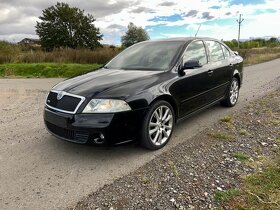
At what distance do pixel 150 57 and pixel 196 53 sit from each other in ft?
2.85

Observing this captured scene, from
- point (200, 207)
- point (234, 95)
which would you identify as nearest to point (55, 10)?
point (234, 95)

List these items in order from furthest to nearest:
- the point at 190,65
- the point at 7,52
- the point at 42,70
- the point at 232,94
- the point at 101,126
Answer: the point at 7,52 → the point at 42,70 → the point at 232,94 → the point at 190,65 → the point at 101,126

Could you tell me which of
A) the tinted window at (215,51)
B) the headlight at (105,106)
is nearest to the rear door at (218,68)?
the tinted window at (215,51)

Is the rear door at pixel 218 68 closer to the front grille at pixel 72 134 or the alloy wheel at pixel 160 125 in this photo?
the alloy wheel at pixel 160 125

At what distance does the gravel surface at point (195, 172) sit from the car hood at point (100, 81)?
44.5 inches

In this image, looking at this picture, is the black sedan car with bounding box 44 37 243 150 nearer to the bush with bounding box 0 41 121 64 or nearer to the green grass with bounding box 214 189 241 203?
the green grass with bounding box 214 189 241 203

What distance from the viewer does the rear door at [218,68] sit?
535 cm

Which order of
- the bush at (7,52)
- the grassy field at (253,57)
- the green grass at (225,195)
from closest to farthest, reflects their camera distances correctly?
the green grass at (225,195) < the bush at (7,52) < the grassy field at (253,57)

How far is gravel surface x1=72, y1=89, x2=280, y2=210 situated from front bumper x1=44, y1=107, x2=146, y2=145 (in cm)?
50

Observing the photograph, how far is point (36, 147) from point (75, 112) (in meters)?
1.11

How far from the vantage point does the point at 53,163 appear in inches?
145

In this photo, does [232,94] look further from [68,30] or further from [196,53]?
[68,30]

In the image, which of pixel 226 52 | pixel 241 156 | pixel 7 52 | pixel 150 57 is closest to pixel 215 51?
pixel 226 52

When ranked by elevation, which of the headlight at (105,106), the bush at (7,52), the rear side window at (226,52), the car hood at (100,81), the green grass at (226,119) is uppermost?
the bush at (7,52)
